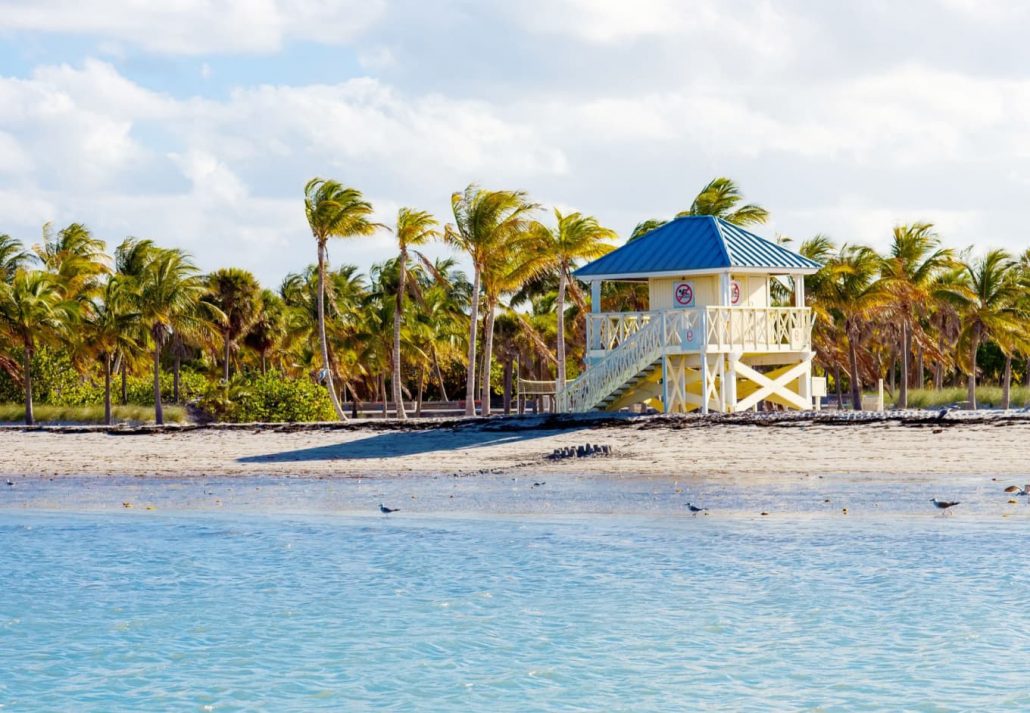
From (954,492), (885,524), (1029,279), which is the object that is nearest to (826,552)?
(885,524)

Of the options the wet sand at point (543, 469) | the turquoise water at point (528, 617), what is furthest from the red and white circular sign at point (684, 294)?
the turquoise water at point (528, 617)

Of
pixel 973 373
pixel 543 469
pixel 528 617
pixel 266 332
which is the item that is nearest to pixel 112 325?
pixel 266 332

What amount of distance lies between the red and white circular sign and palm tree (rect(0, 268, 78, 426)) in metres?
21.1

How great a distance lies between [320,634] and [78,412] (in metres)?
36.6

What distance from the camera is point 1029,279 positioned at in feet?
154

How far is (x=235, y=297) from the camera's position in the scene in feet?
176

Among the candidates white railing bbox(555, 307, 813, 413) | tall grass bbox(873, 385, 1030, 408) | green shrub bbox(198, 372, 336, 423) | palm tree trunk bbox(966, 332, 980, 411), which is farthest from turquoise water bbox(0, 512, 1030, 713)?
tall grass bbox(873, 385, 1030, 408)

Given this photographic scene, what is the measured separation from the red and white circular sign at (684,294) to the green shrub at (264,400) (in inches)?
444

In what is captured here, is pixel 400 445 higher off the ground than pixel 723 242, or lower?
lower

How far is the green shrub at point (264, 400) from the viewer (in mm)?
35344

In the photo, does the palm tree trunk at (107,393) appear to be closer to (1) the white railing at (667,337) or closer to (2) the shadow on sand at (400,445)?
(2) the shadow on sand at (400,445)

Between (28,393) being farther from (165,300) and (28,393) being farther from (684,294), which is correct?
(684,294)

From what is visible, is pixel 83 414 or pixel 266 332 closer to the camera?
pixel 83 414

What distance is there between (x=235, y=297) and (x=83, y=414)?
389 inches
